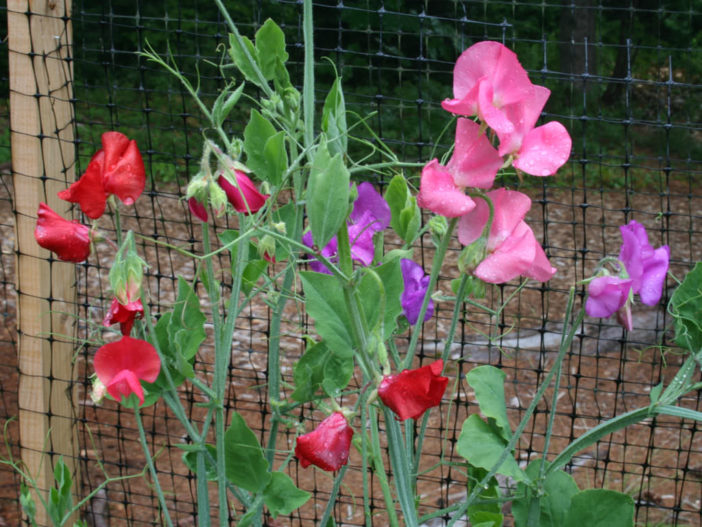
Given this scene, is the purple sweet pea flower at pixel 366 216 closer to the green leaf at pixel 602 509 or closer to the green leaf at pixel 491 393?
the green leaf at pixel 491 393

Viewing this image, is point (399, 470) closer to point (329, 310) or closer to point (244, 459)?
point (329, 310)

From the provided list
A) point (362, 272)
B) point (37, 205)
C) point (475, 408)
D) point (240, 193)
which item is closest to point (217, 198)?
point (240, 193)

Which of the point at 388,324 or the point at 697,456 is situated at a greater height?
the point at 388,324

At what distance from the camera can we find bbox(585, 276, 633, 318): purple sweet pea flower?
0.69 m

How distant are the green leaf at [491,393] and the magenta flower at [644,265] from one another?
166 millimetres

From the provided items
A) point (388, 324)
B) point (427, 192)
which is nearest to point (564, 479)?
point (388, 324)

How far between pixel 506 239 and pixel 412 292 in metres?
0.20

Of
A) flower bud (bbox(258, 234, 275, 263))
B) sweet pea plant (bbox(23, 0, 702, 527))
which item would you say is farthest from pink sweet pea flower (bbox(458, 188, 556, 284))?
flower bud (bbox(258, 234, 275, 263))

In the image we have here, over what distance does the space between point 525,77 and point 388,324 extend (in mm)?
208

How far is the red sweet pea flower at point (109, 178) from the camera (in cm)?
68

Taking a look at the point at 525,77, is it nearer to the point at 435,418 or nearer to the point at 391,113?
the point at 435,418

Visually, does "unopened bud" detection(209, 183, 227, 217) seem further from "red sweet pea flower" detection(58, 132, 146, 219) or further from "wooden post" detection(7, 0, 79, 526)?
"wooden post" detection(7, 0, 79, 526)

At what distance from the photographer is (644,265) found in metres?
0.71

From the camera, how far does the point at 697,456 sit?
7.43 feet
